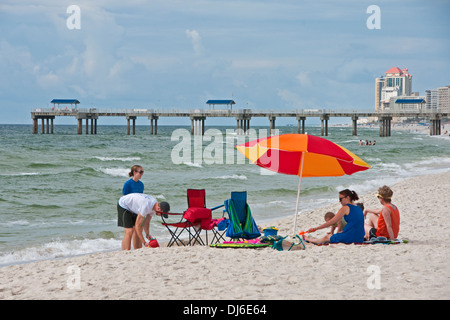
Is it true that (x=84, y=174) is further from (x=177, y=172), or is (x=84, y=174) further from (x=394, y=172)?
(x=394, y=172)

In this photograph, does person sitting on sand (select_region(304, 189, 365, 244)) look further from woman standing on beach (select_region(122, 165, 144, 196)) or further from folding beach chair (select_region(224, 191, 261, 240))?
woman standing on beach (select_region(122, 165, 144, 196))

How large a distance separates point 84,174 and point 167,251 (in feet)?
52.3

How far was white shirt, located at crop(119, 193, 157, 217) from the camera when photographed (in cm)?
677

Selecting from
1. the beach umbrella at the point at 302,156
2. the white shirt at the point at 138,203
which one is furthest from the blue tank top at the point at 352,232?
the white shirt at the point at 138,203

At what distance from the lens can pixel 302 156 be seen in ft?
24.3

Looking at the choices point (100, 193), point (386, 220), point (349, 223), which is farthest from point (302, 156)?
point (100, 193)

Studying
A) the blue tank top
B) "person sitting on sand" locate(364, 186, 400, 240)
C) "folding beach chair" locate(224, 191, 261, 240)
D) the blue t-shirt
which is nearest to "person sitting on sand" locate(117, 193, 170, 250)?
the blue t-shirt

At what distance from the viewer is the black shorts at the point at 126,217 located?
6.90 meters

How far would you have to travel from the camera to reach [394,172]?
2277 centimetres

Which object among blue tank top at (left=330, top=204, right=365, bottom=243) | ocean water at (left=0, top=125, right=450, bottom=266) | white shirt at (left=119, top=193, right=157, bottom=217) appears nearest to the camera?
white shirt at (left=119, top=193, right=157, bottom=217)

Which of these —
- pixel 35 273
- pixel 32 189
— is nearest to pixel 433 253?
pixel 35 273

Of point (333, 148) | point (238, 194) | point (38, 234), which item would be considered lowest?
point (38, 234)

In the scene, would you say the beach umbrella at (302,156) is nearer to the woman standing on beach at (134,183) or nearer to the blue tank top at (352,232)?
the blue tank top at (352,232)

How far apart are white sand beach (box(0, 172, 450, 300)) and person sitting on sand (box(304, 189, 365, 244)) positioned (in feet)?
0.51
